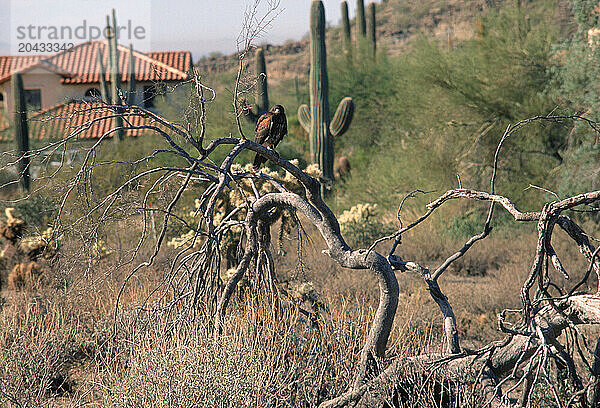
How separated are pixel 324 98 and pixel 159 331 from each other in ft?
37.1

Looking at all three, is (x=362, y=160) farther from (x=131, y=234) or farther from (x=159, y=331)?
(x=159, y=331)

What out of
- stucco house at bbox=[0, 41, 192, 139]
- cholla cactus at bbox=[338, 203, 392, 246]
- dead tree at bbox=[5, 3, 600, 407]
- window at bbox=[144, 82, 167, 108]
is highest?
stucco house at bbox=[0, 41, 192, 139]

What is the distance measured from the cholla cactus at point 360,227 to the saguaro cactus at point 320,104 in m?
3.30

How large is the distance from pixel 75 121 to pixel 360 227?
24.9 feet

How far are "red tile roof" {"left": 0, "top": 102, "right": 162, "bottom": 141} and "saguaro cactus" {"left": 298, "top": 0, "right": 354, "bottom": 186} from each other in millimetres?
4088

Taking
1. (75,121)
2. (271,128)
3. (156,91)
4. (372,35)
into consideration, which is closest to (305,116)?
(372,35)

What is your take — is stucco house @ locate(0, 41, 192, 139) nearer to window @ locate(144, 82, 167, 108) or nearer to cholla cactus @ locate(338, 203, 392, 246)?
cholla cactus @ locate(338, 203, 392, 246)

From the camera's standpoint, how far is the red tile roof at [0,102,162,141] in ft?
12.5

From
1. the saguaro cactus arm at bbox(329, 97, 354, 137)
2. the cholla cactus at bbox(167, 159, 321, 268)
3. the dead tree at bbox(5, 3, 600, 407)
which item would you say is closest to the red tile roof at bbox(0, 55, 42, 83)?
the saguaro cactus arm at bbox(329, 97, 354, 137)

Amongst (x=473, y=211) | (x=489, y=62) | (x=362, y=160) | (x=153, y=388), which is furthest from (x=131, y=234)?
(x=362, y=160)

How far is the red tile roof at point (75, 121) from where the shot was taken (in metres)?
3.80

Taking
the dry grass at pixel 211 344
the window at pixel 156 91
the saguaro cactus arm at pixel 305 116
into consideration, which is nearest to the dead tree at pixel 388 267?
the window at pixel 156 91

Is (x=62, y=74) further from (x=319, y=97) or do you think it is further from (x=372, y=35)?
(x=319, y=97)

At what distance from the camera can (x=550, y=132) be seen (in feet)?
39.7
